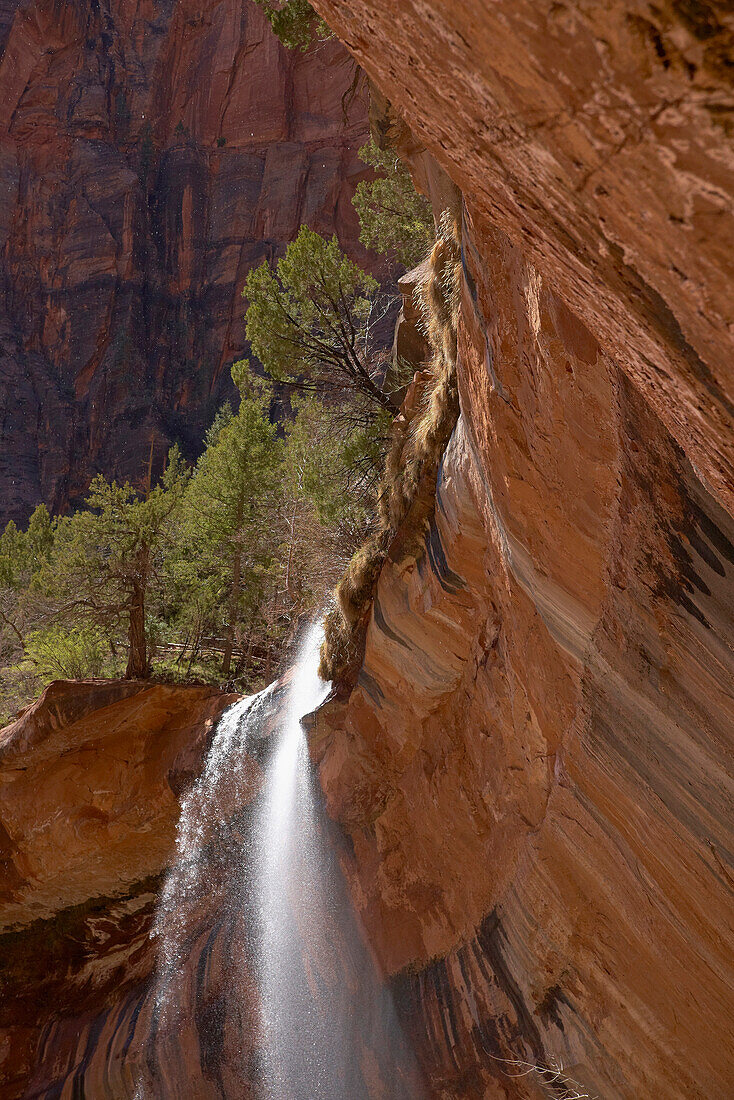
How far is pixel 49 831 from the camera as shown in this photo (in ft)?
38.4

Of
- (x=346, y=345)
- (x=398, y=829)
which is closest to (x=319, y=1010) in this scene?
(x=398, y=829)

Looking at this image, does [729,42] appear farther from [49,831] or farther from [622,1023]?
[49,831]

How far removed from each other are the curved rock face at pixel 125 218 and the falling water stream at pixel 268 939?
3087 cm

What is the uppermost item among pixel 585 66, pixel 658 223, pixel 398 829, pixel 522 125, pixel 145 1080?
pixel 522 125

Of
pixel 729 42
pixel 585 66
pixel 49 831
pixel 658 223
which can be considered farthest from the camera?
pixel 49 831

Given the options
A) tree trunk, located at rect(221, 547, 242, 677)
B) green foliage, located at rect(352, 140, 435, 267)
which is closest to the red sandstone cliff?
green foliage, located at rect(352, 140, 435, 267)

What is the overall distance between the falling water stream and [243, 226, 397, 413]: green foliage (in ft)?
16.2

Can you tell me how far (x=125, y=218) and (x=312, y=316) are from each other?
118ft

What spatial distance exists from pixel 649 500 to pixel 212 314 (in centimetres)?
4089

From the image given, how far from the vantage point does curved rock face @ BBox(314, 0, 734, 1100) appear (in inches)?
55.7

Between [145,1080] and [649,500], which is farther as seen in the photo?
[145,1080]

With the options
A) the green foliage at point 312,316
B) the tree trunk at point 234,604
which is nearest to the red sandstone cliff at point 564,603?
the green foliage at point 312,316

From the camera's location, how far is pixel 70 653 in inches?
580

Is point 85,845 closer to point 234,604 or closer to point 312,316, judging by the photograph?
point 234,604
